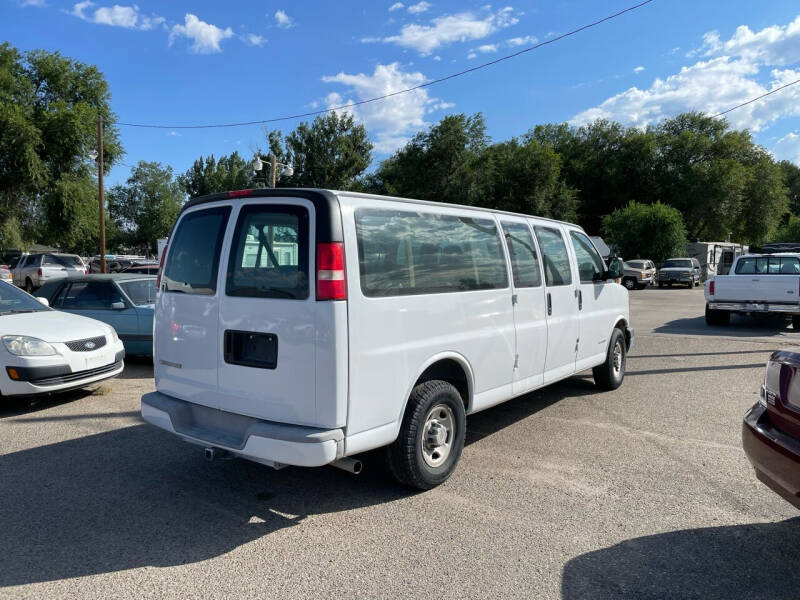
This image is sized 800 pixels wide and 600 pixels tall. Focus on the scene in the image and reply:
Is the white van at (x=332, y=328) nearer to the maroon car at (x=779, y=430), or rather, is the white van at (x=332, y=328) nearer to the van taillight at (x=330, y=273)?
the van taillight at (x=330, y=273)

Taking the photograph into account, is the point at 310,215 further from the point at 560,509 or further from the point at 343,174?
the point at 343,174

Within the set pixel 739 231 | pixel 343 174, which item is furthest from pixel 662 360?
pixel 739 231

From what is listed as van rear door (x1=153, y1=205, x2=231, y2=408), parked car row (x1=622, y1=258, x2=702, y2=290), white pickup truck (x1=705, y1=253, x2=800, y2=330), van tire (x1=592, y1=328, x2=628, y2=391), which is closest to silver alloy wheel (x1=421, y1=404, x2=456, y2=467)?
van rear door (x1=153, y1=205, x2=231, y2=408)

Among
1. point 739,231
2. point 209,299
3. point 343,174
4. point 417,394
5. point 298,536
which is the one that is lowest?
point 298,536

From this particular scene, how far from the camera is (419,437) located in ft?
12.8

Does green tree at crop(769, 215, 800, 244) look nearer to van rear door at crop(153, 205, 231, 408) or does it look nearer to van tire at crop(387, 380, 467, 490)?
van tire at crop(387, 380, 467, 490)

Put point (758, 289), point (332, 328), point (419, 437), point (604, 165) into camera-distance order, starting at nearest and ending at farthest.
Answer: point (332, 328) < point (419, 437) < point (758, 289) < point (604, 165)

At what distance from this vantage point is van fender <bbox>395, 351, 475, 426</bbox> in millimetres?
3822

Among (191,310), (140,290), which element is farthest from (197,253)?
(140,290)

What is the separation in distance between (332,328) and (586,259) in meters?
4.08

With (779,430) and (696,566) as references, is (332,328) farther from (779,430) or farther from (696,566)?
(779,430)

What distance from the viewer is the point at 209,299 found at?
3.84 m

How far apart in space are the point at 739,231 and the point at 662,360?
5613 cm

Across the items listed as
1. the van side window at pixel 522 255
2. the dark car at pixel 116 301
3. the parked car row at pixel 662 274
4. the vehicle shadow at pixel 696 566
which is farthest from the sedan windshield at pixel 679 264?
the vehicle shadow at pixel 696 566
